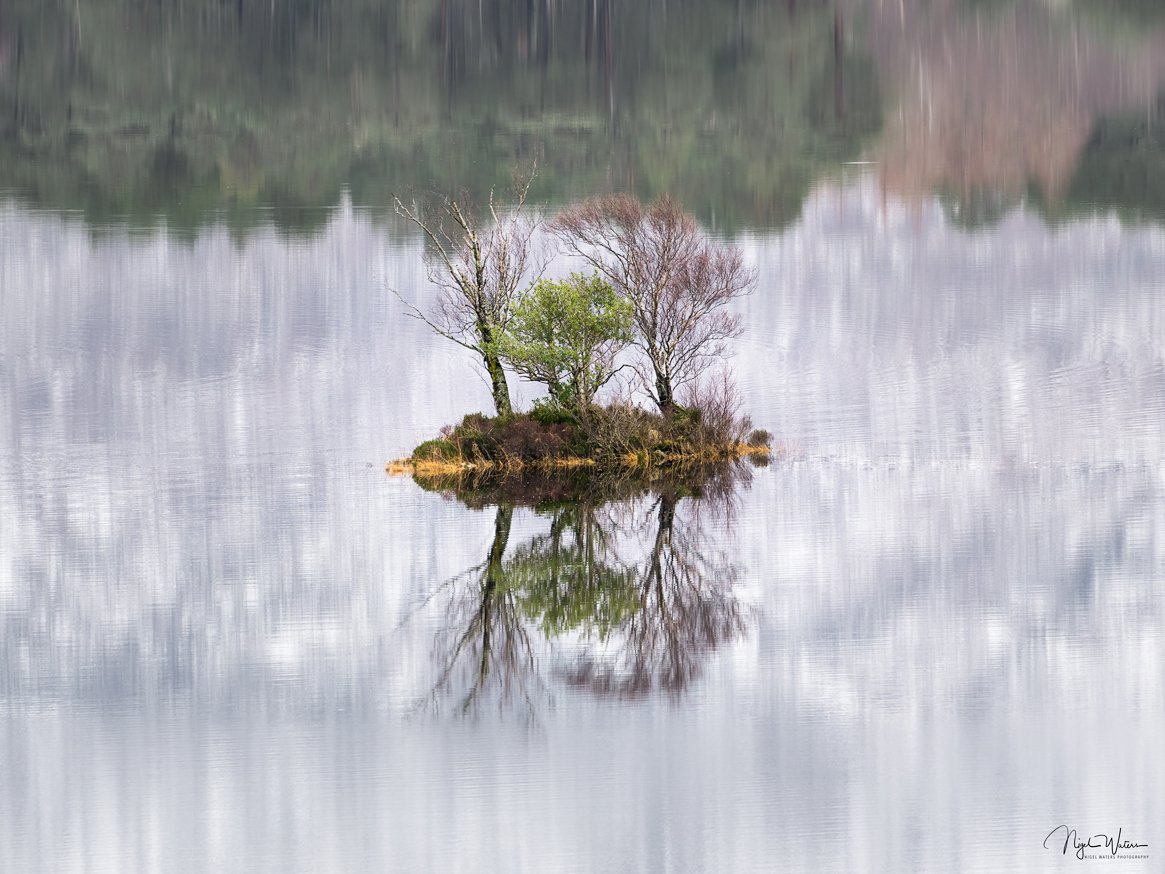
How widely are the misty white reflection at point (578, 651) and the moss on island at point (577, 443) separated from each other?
1.74 metres

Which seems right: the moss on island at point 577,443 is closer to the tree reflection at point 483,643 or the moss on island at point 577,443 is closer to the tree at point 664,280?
the tree at point 664,280

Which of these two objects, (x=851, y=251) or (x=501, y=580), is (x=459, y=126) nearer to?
(x=851, y=251)

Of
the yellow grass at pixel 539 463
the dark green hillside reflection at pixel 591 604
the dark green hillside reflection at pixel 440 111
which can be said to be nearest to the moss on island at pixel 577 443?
the yellow grass at pixel 539 463

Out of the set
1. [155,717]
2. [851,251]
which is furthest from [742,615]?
[851,251]

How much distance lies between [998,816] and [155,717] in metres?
11.4

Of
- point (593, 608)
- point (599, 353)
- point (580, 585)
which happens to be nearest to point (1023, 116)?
point (599, 353)

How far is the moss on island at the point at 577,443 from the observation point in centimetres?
5238

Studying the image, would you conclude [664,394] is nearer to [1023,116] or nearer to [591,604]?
[591,604]

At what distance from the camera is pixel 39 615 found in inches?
1385
